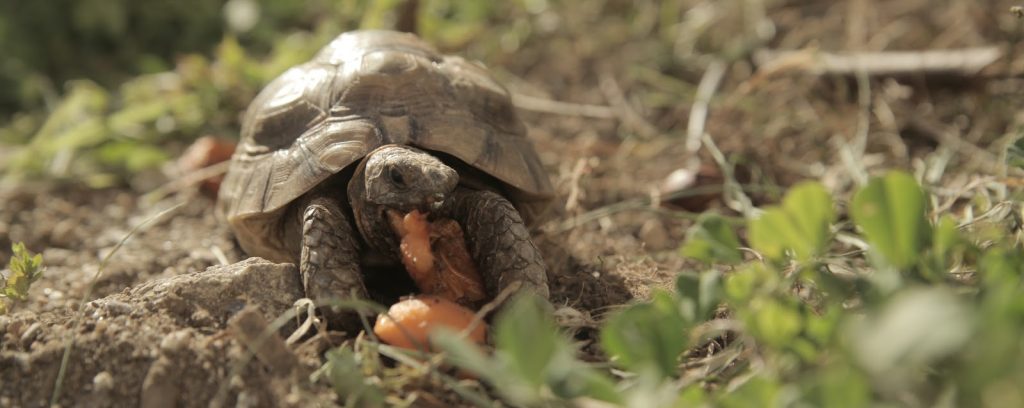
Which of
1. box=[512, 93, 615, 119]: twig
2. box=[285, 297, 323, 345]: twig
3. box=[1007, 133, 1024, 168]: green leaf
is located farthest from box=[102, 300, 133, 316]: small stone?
box=[512, 93, 615, 119]: twig

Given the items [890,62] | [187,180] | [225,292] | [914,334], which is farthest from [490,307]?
[890,62]

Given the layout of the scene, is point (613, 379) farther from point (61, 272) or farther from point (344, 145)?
point (61, 272)

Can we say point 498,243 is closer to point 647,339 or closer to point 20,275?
point 647,339

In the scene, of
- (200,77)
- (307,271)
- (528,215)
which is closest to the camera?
(307,271)

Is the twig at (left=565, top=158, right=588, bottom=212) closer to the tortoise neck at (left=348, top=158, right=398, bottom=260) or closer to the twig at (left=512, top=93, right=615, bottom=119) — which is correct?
the tortoise neck at (left=348, top=158, right=398, bottom=260)

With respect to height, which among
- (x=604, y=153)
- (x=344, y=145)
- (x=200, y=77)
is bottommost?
(x=604, y=153)

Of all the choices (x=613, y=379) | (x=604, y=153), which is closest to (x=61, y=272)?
(x=613, y=379)
